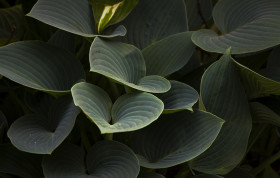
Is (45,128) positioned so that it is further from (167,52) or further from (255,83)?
(255,83)

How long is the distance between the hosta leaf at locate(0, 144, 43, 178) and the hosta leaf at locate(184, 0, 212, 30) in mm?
552

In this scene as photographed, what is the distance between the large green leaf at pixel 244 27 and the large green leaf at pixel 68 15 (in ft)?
0.70

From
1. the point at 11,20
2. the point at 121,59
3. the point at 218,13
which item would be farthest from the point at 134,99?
the point at 11,20

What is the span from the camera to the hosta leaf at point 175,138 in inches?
30.1

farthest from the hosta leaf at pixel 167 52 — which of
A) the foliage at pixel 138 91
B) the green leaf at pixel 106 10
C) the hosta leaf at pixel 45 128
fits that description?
the hosta leaf at pixel 45 128

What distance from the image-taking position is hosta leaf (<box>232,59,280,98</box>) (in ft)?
2.71

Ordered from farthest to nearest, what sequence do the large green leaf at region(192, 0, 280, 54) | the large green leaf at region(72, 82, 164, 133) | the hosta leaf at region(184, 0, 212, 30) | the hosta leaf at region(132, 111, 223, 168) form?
1. the hosta leaf at region(184, 0, 212, 30)
2. the large green leaf at region(192, 0, 280, 54)
3. the hosta leaf at region(132, 111, 223, 168)
4. the large green leaf at region(72, 82, 164, 133)

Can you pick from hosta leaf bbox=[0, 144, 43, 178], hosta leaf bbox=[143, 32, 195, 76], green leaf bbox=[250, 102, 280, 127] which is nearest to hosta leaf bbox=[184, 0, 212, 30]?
hosta leaf bbox=[143, 32, 195, 76]

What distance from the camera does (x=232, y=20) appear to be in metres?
0.99

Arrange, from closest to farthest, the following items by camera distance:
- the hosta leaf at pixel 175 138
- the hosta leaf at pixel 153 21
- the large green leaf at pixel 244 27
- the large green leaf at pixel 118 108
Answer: the large green leaf at pixel 118 108 < the hosta leaf at pixel 175 138 < the large green leaf at pixel 244 27 < the hosta leaf at pixel 153 21

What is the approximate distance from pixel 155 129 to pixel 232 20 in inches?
13.6

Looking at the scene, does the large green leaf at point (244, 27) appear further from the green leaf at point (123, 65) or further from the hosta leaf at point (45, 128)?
the hosta leaf at point (45, 128)

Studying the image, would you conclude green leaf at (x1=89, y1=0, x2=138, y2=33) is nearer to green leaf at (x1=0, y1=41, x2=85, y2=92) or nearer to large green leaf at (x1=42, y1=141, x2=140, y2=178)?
green leaf at (x1=0, y1=41, x2=85, y2=92)

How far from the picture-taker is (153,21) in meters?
1.01
